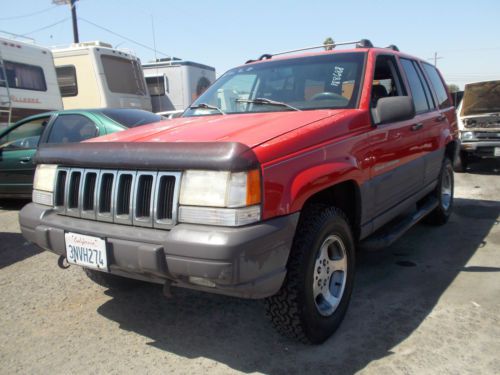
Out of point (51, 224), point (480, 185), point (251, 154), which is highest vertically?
point (251, 154)

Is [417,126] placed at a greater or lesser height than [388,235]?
greater

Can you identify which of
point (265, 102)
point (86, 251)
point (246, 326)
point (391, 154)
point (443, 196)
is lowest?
point (246, 326)

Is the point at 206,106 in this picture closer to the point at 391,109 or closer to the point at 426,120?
the point at 391,109

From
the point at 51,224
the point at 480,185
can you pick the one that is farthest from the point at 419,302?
the point at 480,185

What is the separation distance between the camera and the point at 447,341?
2.66m

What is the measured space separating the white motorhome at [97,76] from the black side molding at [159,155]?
8743mm

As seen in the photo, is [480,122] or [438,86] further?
[480,122]

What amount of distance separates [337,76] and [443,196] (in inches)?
106

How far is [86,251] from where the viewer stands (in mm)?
2523

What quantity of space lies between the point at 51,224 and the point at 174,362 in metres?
1.13

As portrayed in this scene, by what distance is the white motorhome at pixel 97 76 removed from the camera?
10.9 metres

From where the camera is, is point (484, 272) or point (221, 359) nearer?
point (221, 359)

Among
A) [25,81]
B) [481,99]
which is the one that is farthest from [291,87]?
[25,81]

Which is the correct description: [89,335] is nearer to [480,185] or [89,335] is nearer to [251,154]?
[251,154]
